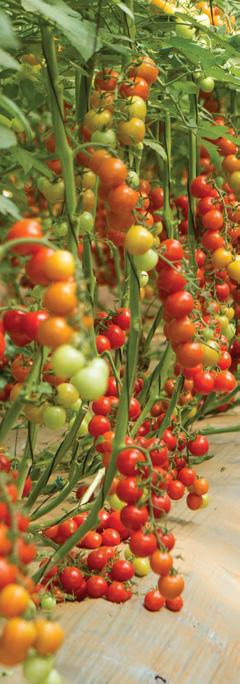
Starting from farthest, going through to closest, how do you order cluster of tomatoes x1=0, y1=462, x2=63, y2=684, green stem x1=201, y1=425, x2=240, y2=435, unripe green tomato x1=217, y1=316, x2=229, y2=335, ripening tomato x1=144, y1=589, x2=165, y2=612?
1. green stem x1=201, y1=425, x2=240, y2=435
2. unripe green tomato x1=217, y1=316, x2=229, y2=335
3. ripening tomato x1=144, y1=589, x2=165, y2=612
4. cluster of tomatoes x1=0, y1=462, x2=63, y2=684

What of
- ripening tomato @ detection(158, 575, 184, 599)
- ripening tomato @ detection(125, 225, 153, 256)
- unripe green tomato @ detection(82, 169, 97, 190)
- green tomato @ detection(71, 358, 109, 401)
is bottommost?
ripening tomato @ detection(158, 575, 184, 599)

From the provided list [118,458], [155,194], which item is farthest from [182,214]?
[118,458]

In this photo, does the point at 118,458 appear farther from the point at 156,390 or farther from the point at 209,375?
the point at 156,390

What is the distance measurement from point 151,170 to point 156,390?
5.17ft

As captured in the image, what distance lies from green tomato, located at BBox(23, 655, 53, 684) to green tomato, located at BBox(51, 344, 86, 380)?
204mm

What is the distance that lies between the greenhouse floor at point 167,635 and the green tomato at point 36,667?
0.40m

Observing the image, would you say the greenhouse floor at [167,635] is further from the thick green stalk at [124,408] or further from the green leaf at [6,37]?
the green leaf at [6,37]

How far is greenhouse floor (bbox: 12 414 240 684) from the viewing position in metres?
1.07

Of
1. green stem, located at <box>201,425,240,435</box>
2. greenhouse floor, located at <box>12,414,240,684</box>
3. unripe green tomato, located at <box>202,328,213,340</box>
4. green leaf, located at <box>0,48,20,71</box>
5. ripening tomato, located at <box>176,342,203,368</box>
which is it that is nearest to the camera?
green leaf, located at <box>0,48,20,71</box>

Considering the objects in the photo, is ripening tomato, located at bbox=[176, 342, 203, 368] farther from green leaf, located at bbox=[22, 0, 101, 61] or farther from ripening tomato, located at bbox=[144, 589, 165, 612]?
ripening tomato, located at bbox=[144, 589, 165, 612]

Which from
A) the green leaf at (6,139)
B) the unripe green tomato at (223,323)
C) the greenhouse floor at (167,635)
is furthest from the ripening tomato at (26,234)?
the unripe green tomato at (223,323)

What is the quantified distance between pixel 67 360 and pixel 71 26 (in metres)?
0.40

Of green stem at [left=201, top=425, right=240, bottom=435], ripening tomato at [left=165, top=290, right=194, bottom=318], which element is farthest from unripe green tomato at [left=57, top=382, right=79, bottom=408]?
green stem at [left=201, top=425, right=240, bottom=435]

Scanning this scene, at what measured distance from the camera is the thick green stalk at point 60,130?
90 centimetres
